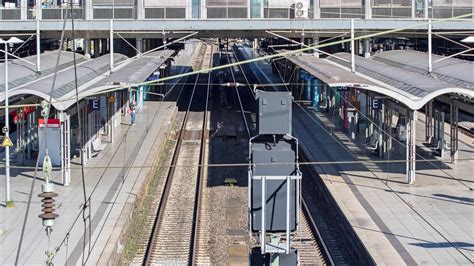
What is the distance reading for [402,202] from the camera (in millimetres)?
17219

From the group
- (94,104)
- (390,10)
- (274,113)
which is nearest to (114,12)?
(390,10)

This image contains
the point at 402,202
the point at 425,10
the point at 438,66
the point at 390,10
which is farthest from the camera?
the point at 390,10

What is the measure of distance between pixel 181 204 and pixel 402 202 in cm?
465

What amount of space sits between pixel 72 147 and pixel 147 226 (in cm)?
781

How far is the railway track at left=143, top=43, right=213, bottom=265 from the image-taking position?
48.4ft

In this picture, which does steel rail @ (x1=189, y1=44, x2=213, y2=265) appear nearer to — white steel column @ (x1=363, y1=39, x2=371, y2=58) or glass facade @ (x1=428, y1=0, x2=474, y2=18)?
white steel column @ (x1=363, y1=39, x2=371, y2=58)

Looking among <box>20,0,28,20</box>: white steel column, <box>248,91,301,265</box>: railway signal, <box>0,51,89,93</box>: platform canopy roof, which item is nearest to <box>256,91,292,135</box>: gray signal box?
<box>248,91,301,265</box>: railway signal

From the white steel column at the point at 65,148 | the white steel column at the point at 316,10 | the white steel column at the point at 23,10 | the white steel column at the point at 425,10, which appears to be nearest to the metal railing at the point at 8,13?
the white steel column at the point at 23,10

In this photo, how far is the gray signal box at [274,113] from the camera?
29.7 ft

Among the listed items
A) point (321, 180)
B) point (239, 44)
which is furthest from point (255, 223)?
point (239, 44)

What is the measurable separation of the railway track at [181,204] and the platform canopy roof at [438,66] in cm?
621

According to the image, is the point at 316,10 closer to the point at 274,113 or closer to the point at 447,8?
the point at 447,8

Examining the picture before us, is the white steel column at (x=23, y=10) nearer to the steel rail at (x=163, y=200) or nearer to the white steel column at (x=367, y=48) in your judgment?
the steel rail at (x=163, y=200)

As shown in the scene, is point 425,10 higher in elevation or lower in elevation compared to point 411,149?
higher
